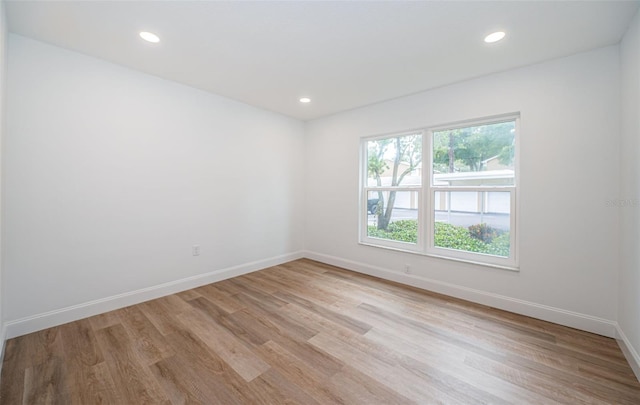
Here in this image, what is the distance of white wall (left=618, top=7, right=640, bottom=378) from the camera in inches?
71.9

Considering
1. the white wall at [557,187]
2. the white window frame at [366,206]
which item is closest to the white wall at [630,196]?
the white wall at [557,187]

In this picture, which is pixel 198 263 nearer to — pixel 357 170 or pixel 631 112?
pixel 357 170

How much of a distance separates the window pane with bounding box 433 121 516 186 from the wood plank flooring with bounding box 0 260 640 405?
144 cm

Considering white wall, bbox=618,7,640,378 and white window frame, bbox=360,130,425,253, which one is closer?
white wall, bbox=618,7,640,378

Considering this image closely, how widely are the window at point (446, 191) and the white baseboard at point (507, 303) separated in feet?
1.17

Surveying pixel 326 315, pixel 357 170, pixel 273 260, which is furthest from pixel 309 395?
pixel 357 170

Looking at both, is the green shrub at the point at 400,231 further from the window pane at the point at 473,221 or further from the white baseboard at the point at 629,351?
the white baseboard at the point at 629,351

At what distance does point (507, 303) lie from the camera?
268cm

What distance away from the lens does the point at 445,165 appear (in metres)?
3.24

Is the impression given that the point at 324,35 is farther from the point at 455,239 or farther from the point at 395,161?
the point at 455,239

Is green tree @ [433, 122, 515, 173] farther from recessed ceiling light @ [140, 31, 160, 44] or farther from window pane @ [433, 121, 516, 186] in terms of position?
recessed ceiling light @ [140, 31, 160, 44]

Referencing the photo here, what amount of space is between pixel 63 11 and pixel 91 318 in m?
2.63

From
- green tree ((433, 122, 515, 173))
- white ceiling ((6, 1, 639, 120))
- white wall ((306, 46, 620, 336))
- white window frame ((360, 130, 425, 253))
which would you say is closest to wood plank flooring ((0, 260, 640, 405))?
white wall ((306, 46, 620, 336))

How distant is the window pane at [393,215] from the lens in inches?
139
